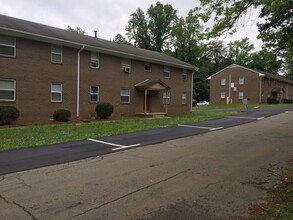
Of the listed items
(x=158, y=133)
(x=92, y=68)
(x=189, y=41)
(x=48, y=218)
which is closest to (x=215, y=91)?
(x=189, y=41)

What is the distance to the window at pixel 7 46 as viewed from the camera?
58.2ft

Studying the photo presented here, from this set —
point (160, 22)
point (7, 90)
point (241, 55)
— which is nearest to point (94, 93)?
point (7, 90)

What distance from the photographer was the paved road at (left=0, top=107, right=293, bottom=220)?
4.96 metres

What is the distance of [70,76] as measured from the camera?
21172 millimetres

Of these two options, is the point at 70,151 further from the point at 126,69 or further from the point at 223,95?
the point at 223,95

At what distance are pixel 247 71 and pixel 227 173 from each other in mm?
47800

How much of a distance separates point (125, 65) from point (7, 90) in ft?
33.4

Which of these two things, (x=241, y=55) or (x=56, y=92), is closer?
(x=56, y=92)

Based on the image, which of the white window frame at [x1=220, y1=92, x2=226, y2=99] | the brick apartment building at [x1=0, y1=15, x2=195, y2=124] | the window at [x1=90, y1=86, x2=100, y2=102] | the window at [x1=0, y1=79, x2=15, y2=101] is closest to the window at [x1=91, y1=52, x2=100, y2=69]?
the brick apartment building at [x1=0, y1=15, x2=195, y2=124]

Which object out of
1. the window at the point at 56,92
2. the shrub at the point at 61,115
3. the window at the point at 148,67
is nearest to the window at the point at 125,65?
the window at the point at 148,67

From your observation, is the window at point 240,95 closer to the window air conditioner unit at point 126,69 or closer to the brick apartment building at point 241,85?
the brick apartment building at point 241,85

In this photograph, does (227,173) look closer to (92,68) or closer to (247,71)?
(92,68)

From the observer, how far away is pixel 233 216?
476cm

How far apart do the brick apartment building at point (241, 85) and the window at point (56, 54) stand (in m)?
35.3
